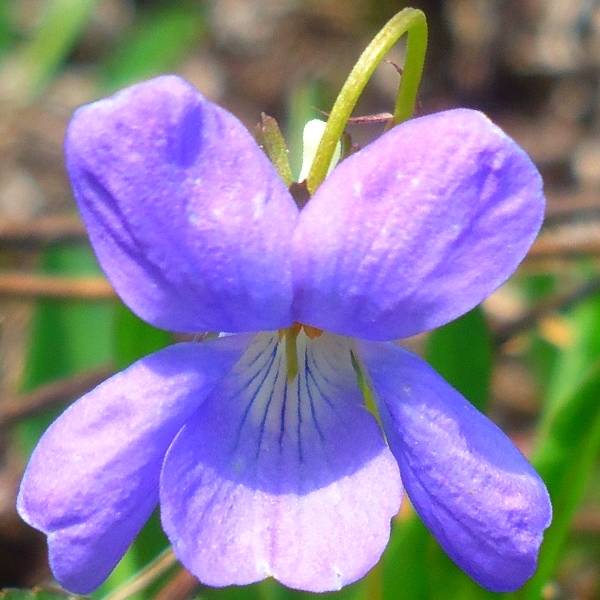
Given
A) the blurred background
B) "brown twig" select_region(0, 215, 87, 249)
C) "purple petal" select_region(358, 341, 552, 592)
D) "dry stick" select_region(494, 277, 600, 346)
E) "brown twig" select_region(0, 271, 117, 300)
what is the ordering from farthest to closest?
"brown twig" select_region(0, 215, 87, 249)
"brown twig" select_region(0, 271, 117, 300)
"dry stick" select_region(494, 277, 600, 346)
the blurred background
"purple petal" select_region(358, 341, 552, 592)

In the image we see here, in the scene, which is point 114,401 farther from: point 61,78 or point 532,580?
point 61,78

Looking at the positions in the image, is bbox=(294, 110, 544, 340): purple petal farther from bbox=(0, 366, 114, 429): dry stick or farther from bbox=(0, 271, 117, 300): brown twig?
bbox=(0, 271, 117, 300): brown twig

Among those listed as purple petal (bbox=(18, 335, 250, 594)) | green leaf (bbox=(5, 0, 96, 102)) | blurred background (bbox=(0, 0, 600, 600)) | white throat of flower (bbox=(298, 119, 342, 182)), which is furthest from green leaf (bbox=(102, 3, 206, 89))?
purple petal (bbox=(18, 335, 250, 594))

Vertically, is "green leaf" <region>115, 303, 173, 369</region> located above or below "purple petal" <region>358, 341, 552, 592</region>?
below

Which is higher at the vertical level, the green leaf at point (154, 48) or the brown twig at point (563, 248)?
the green leaf at point (154, 48)

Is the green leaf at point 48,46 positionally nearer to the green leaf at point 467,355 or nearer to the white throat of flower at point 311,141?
the green leaf at point 467,355

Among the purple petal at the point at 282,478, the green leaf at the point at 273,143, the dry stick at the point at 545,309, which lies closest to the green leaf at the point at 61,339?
the dry stick at the point at 545,309

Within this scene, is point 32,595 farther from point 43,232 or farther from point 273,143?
point 43,232
